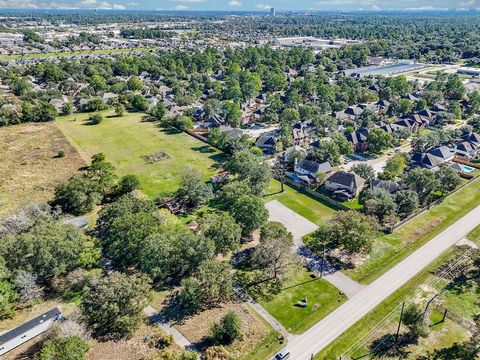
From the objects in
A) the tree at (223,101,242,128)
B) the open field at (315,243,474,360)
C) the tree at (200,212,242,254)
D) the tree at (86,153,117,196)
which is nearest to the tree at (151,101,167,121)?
the tree at (223,101,242,128)

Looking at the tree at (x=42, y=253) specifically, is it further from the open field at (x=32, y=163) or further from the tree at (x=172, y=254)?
the open field at (x=32, y=163)

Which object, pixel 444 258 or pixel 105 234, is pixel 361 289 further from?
pixel 105 234

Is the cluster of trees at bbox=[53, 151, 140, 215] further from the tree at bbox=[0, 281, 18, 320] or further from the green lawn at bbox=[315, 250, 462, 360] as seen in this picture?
the green lawn at bbox=[315, 250, 462, 360]

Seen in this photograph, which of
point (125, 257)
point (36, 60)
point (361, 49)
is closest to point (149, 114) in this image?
point (125, 257)

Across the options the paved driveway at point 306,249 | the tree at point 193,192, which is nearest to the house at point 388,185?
the paved driveway at point 306,249

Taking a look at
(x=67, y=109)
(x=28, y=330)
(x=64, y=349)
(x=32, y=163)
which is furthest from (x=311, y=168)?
(x=67, y=109)

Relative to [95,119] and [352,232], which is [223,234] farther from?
[95,119]
